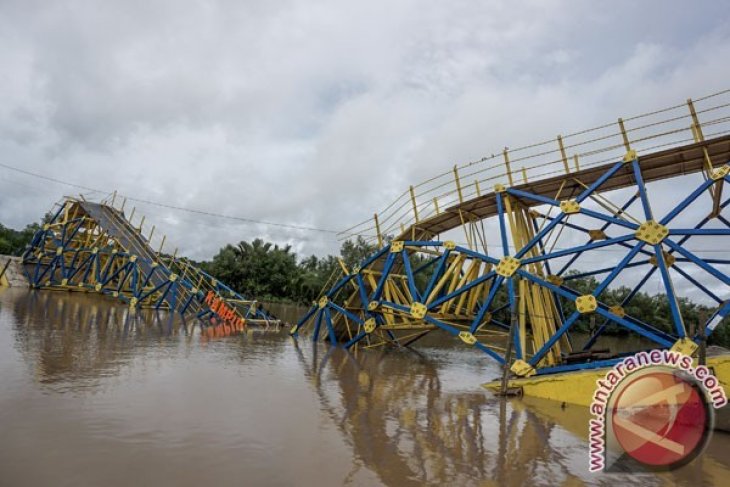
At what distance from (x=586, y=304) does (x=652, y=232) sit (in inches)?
83.3

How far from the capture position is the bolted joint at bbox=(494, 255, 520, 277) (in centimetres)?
1163

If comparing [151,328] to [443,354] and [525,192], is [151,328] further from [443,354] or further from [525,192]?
[525,192]

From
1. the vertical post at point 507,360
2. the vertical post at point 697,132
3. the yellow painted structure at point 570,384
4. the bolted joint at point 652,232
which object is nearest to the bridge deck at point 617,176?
the vertical post at point 697,132

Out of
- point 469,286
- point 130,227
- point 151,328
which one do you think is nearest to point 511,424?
point 469,286

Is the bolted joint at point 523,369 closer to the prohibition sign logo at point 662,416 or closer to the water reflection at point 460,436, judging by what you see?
the water reflection at point 460,436

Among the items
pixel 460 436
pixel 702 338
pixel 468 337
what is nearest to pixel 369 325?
pixel 468 337

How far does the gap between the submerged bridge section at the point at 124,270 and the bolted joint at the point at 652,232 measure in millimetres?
18800

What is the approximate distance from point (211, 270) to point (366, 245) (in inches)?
736

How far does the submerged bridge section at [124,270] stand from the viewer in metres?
24.8

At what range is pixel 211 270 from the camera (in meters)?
52.4

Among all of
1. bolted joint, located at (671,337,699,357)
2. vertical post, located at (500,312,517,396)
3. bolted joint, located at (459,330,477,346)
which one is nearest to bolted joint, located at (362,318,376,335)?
bolted joint, located at (459,330,477,346)

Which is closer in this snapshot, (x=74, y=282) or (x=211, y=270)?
(x=74, y=282)

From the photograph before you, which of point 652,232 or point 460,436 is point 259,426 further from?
point 652,232

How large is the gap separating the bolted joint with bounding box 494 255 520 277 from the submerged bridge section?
15508 millimetres
